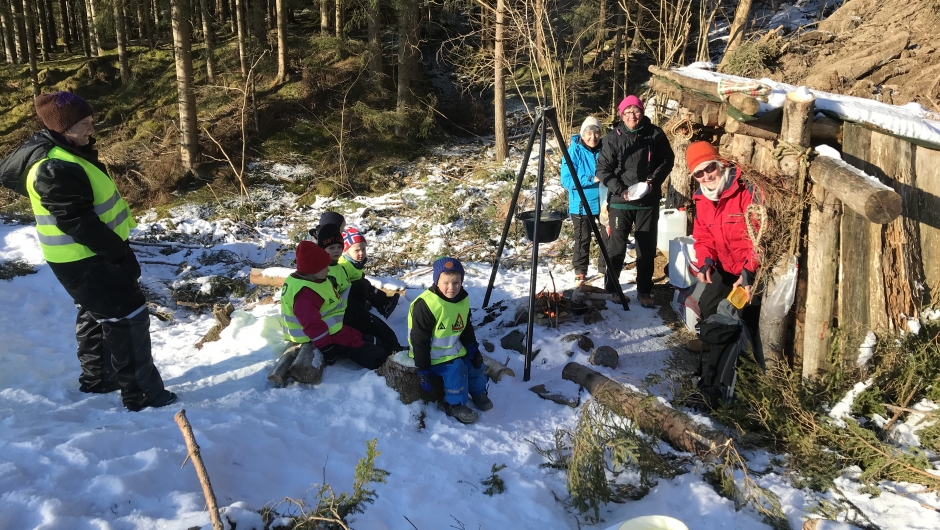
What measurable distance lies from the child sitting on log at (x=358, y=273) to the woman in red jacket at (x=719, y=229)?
10.2 feet

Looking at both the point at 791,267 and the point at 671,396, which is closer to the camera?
the point at 791,267

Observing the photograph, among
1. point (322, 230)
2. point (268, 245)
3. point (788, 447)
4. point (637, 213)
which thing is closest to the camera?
point (788, 447)

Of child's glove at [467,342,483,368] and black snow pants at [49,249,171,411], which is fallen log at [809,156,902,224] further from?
black snow pants at [49,249,171,411]

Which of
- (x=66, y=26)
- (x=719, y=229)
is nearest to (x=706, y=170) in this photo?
(x=719, y=229)

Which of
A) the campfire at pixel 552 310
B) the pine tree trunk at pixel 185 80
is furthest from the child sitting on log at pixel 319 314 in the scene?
the pine tree trunk at pixel 185 80

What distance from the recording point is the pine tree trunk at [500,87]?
1161cm

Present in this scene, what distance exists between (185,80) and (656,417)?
1224cm

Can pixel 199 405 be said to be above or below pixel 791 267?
below

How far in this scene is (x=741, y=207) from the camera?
425cm

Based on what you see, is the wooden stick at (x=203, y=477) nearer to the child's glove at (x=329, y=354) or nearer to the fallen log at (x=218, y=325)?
the child's glove at (x=329, y=354)

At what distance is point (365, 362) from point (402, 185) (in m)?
8.45

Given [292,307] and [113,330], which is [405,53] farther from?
[113,330]

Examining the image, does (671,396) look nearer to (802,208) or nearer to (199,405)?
(802,208)

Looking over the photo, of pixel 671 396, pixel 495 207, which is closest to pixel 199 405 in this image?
pixel 671 396
